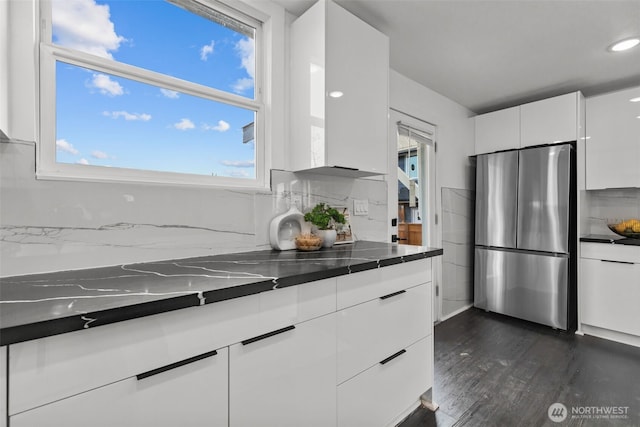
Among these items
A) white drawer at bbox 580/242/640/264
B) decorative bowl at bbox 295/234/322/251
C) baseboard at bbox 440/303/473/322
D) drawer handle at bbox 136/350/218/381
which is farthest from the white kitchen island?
white drawer at bbox 580/242/640/264

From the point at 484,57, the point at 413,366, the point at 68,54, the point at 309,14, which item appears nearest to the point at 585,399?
the point at 413,366

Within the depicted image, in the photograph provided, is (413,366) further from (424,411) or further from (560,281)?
(560,281)

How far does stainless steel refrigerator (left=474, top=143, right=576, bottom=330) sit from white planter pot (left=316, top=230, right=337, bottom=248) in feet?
7.60

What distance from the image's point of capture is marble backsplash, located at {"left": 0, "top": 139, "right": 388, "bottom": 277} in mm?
1152

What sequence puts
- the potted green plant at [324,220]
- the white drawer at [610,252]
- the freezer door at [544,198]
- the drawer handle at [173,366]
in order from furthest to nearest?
the freezer door at [544,198] → the white drawer at [610,252] → the potted green plant at [324,220] → the drawer handle at [173,366]

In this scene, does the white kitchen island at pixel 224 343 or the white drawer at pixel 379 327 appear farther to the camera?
the white drawer at pixel 379 327

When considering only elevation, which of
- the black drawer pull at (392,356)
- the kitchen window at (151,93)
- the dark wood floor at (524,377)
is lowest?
the dark wood floor at (524,377)

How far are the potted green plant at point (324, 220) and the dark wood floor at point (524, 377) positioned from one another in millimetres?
1122

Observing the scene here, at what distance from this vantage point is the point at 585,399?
1.89 m

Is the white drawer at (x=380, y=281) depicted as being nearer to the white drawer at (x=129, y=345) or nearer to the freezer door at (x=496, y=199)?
the white drawer at (x=129, y=345)

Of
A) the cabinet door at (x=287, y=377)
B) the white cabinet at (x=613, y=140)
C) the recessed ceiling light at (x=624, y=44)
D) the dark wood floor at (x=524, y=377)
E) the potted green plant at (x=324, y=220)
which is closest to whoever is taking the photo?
the cabinet door at (x=287, y=377)

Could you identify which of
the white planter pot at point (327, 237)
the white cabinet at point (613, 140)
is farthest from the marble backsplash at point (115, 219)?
the white cabinet at point (613, 140)

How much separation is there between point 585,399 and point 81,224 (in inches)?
115

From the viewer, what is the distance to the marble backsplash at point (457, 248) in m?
3.35
